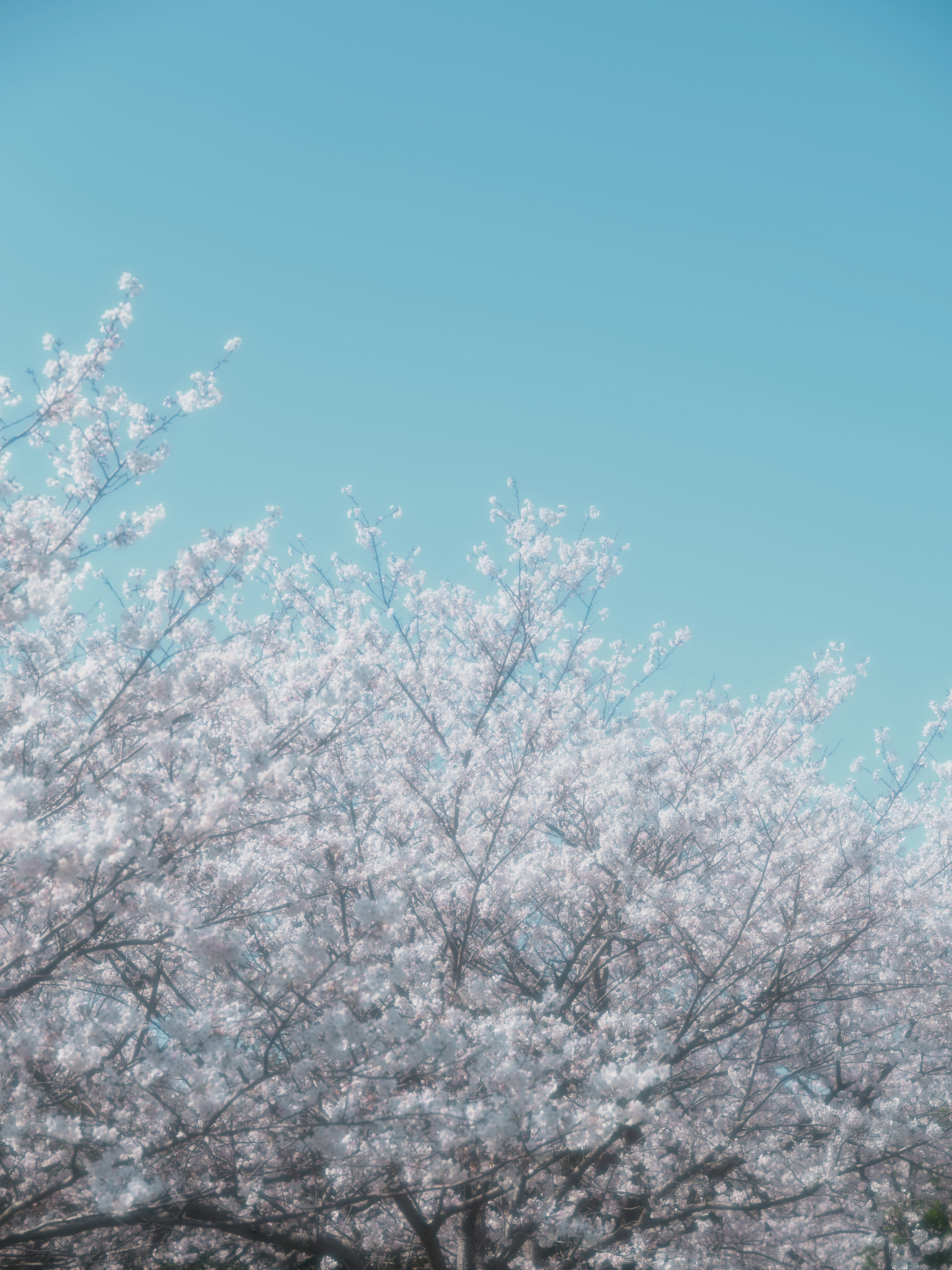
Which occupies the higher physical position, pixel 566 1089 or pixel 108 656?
pixel 108 656

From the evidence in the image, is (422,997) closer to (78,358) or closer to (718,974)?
(718,974)

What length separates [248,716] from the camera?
644cm

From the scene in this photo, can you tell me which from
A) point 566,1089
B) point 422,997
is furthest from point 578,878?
point 422,997

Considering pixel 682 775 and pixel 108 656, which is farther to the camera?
pixel 682 775

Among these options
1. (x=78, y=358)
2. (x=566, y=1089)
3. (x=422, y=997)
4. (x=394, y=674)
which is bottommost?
(x=566, y=1089)

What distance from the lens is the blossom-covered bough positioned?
4.96 metres

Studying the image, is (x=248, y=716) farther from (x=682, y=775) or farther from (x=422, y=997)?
(x=682, y=775)

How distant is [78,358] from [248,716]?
10.0 ft

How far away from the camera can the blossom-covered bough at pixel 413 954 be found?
195 inches

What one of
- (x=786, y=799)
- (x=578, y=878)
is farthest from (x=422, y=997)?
(x=786, y=799)

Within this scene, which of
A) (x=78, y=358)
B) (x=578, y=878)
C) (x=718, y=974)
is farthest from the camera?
(x=578, y=878)

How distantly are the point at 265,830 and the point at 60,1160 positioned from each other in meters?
2.96

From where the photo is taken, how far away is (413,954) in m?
6.03

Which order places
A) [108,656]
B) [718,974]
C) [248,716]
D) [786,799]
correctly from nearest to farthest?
[108,656] < [248,716] < [718,974] < [786,799]
